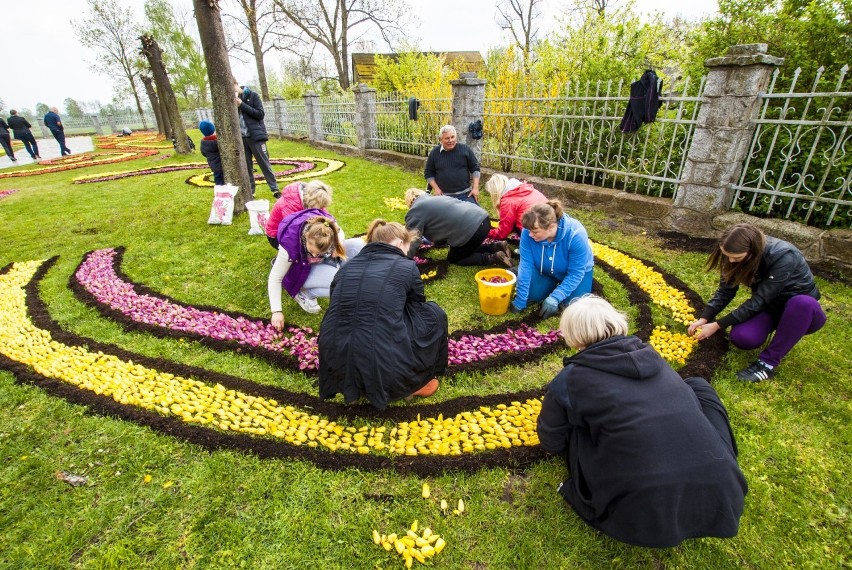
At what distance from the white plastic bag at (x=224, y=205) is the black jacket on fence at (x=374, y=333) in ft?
16.9

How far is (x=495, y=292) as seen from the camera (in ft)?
13.2

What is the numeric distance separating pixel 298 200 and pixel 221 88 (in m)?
3.27

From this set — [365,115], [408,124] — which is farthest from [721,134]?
[365,115]

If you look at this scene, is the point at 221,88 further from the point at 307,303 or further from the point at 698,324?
the point at 698,324

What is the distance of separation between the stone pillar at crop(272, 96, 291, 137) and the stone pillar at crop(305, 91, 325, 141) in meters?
4.41

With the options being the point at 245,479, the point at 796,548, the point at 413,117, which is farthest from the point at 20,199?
the point at 796,548

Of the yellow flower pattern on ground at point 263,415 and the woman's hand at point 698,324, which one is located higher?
the woman's hand at point 698,324

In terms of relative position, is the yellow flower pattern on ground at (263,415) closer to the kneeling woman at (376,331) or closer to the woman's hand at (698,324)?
the kneeling woman at (376,331)

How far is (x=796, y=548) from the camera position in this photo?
201 cm

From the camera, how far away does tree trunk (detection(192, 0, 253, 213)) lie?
245 inches

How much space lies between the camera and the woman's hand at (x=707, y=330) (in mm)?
3296

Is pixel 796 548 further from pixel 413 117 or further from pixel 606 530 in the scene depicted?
pixel 413 117

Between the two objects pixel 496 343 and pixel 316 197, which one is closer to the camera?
pixel 496 343

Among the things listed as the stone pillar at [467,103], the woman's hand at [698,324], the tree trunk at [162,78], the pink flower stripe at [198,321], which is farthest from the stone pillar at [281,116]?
the woman's hand at [698,324]
